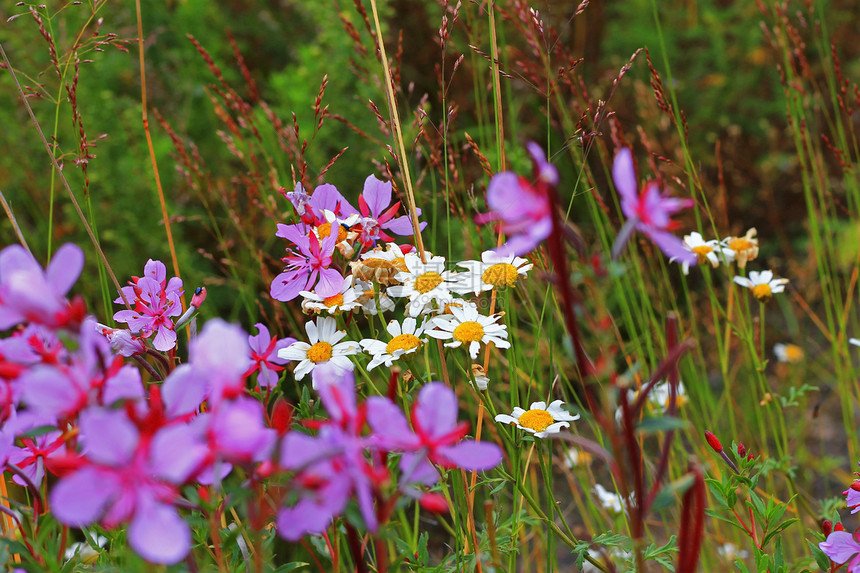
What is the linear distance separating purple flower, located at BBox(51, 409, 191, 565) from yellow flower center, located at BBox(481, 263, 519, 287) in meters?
0.47

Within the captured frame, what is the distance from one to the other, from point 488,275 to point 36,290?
19.6 inches

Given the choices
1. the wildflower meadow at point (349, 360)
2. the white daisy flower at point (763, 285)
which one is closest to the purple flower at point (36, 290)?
the wildflower meadow at point (349, 360)

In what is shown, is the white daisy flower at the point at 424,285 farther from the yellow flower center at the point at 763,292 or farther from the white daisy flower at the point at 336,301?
the yellow flower center at the point at 763,292

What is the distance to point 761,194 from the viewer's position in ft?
8.13

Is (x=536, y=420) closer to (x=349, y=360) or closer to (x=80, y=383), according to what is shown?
(x=349, y=360)

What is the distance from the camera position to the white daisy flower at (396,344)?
30.0 inches

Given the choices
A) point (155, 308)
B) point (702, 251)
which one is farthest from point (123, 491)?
point (702, 251)

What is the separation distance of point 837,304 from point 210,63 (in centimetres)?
123

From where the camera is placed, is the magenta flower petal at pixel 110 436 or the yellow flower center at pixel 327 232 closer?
the magenta flower petal at pixel 110 436

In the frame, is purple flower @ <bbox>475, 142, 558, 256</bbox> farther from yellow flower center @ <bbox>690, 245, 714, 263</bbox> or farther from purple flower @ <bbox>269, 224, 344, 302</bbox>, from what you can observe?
yellow flower center @ <bbox>690, 245, 714, 263</bbox>

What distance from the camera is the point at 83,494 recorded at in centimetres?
37

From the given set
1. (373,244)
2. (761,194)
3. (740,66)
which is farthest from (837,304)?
(740,66)

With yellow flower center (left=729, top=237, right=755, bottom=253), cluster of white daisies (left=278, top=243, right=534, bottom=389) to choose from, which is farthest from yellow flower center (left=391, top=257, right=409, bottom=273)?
yellow flower center (left=729, top=237, right=755, bottom=253)

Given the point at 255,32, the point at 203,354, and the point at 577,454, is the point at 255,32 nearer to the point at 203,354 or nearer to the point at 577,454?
the point at 577,454
